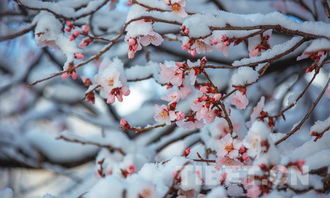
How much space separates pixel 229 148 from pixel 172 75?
38 cm

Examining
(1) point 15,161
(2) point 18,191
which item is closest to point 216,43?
(1) point 15,161

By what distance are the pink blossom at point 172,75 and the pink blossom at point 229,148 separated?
0.30 m

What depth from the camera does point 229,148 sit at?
1608mm

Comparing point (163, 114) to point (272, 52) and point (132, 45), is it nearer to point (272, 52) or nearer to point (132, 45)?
point (132, 45)

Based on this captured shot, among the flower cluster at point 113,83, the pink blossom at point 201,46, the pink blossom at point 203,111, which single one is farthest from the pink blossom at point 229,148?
the flower cluster at point 113,83

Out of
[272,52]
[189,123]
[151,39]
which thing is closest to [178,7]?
[151,39]

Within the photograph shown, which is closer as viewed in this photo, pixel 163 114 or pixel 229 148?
pixel 229 148

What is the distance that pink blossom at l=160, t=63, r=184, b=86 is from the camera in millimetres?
1710

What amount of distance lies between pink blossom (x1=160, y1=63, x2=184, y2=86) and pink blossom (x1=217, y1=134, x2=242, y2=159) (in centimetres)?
30

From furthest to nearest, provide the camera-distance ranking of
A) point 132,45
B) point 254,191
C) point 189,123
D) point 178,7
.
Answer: point 189,123, point 132,45, point 178,7, point 254,191

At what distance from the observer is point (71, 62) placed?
6.08 feet

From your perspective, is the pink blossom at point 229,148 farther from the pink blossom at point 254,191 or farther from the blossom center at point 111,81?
the blossom center at point 111,81

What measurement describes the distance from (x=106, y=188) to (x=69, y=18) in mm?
1111

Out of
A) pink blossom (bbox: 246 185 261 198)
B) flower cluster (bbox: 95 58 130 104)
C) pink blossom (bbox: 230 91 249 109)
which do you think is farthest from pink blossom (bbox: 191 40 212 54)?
pink blossom (bbox: 246 185 261 198)
